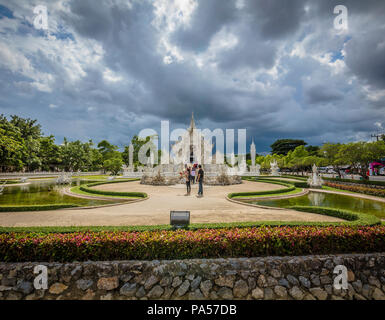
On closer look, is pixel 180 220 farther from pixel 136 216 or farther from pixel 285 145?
pixel 285 145

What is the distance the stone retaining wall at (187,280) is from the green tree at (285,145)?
8919cm

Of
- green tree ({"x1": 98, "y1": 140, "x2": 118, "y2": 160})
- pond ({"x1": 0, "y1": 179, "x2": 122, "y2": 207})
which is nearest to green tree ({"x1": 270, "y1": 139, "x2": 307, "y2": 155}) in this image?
green tree ({"x1": 98, "y1": 140, "x2": 118, "y2": 160})

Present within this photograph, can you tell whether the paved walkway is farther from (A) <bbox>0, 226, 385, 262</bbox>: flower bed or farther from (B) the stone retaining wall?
(B) the stone retaining wall

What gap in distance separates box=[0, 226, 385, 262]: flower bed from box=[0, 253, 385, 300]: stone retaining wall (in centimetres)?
25

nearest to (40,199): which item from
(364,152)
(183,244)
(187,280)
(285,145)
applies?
(183,244)

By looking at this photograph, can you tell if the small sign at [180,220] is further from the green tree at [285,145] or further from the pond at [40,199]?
the green tree at [285,145]

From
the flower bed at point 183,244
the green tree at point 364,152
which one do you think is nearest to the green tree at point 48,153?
the flower bed at point 183,244

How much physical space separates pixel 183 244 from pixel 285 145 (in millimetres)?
93447

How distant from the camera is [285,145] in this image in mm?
85875

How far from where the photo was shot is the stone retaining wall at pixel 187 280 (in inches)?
169

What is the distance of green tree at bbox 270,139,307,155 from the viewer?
8355 cm

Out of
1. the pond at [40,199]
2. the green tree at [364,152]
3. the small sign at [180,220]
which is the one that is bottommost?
the pond at [40,199]

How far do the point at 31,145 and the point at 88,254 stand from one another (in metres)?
49.3
